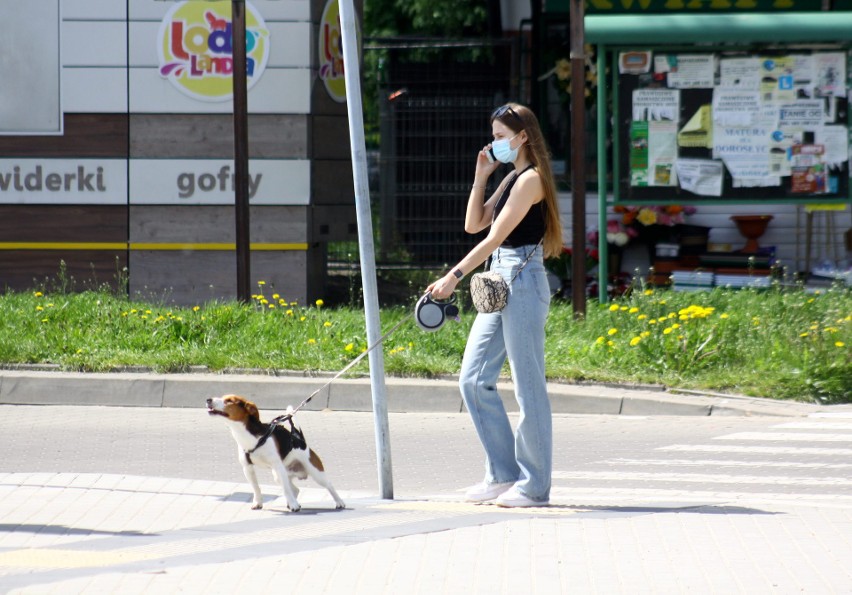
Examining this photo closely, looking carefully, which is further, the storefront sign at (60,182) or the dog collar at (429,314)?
the storefront sign at (60,182)

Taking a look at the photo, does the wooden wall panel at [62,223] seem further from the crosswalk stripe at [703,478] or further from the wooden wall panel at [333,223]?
the crosswalk stripe at [703,478]

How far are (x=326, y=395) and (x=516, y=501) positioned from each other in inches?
157

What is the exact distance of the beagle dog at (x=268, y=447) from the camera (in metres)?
6.02

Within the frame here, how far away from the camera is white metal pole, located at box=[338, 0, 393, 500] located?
21.4 feet

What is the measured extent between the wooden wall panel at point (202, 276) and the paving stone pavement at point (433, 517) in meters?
5.11

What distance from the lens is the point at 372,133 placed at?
69.1 ft

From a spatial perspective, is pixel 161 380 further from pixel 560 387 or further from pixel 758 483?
pixel 758 483

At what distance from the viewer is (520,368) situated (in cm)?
627

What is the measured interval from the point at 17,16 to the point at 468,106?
5.04 meters

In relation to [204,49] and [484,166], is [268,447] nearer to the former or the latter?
[484,166]

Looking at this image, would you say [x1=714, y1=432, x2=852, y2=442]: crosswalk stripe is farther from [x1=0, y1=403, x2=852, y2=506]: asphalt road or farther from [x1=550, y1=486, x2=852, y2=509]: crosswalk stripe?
[x1=550, y1=486, x2=852, y2=509]: crosswalk stripe

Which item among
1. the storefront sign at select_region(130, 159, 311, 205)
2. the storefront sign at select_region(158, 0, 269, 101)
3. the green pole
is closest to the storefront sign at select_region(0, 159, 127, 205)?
the storefront sign at select_region(130, 159, 311, 205)

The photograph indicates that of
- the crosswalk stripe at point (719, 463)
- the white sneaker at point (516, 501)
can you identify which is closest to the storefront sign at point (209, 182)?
the crosswalk stripe at point (719, 463)

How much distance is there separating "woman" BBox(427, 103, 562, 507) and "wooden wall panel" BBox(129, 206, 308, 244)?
8.04 meters
